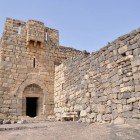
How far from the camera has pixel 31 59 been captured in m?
11.1

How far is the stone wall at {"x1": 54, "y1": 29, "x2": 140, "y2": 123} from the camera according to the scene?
5.44 metres

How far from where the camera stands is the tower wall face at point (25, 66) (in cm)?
1021

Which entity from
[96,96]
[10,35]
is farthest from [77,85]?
[10,35]

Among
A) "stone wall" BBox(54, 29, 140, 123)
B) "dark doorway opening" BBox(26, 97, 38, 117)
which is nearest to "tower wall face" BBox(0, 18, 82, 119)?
"dark doorway opening" BBox(26, 97, 38, 117)

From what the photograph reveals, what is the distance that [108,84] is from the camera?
21.0ft

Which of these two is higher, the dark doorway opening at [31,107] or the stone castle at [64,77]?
the stone castle at [64,77]

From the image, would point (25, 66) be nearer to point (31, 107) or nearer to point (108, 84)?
point (31, 107)

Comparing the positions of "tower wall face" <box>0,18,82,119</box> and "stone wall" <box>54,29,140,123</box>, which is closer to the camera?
"stone wall" <box>54,29,140,123</box>

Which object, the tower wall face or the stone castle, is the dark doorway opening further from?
the tower wall face

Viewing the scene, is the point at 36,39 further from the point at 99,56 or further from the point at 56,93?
the point at 99,56

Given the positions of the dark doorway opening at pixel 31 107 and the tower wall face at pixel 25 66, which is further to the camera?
the dark doorway opening at pixel 31 107

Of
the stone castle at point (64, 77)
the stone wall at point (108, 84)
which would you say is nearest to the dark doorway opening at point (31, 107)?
the stone castle at point (64, 77)

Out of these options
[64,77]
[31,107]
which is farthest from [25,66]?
[31,107]

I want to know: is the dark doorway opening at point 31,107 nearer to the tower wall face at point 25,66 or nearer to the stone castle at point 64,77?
the stone castle at point 64,77
